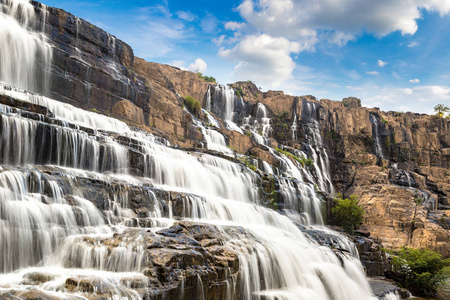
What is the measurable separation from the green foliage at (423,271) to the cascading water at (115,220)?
3197 mm

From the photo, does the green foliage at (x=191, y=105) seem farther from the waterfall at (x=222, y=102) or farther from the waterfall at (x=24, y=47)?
the waterfall at (x=24, y=47)

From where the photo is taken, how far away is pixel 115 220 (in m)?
12.3

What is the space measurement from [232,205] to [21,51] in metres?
17.8

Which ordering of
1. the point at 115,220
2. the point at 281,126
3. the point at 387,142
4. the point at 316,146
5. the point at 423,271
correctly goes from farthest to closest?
the point at 387,142, the point at 281,126, the point at 316,146, the point at 423,271, the point at 115,220

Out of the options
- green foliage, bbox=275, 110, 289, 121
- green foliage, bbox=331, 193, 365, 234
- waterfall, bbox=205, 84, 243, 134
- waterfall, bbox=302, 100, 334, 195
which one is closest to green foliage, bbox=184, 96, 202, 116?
waterfall, bbox=205, 84, 243, 134

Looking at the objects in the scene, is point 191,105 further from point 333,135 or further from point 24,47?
point 333,135

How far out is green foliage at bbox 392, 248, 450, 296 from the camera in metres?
17.7

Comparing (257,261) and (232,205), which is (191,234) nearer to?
(257,261)

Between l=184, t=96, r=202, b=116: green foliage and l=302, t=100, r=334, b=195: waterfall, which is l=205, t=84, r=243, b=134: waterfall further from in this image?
l=302, t=100, r=334, b=195: waterfall

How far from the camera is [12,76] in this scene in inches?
888

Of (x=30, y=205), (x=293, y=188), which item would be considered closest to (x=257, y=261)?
(x=30, y=205)

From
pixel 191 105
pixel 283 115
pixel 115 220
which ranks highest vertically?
pixel 283 115

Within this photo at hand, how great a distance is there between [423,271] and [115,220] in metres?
16.1

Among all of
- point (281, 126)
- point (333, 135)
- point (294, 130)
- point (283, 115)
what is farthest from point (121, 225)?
point (333, 135)
